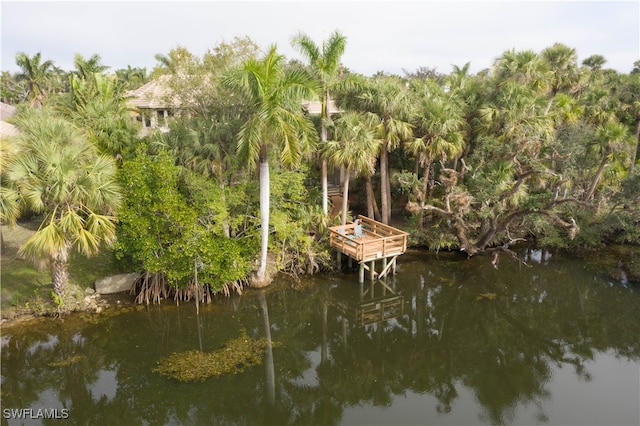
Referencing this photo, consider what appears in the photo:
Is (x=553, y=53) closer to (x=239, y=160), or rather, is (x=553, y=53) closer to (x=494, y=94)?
(x=494, y=94)

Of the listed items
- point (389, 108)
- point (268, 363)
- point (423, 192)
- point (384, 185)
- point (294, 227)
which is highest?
point (389, 108)

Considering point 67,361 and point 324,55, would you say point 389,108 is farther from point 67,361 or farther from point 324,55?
point 67,361

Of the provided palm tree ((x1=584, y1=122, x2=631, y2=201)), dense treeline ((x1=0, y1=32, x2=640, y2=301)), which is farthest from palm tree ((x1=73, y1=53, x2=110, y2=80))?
palm tree ((x1=584, y1=122, x2=631, y2=201))

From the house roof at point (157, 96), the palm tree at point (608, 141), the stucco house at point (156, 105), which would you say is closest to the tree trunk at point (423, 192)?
the palm tree at point (608, 141)

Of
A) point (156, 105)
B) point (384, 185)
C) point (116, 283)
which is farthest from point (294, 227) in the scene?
point (156, 105)

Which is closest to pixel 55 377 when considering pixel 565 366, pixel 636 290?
pixel 565 366

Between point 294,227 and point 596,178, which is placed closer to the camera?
point 294,227
